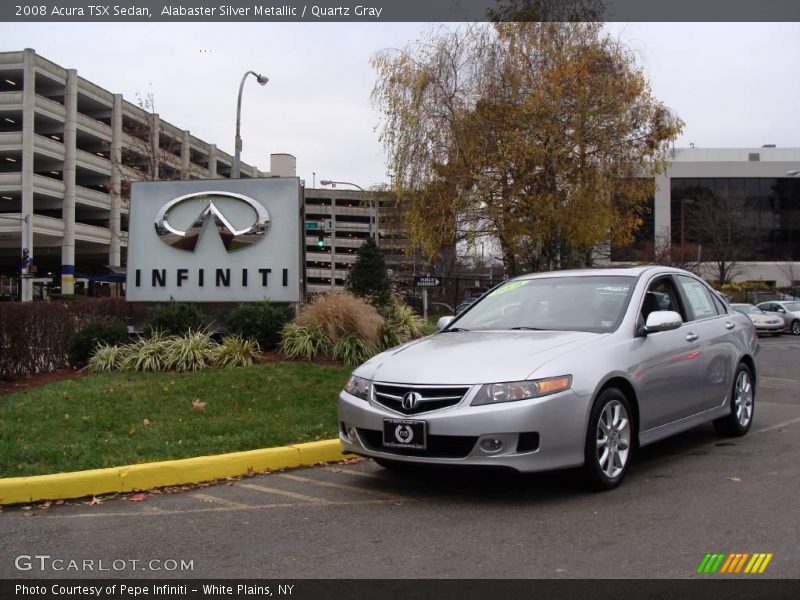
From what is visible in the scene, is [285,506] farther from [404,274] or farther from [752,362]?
[404,274]

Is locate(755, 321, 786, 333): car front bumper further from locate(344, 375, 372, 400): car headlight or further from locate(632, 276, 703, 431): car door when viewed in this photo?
locate(344, 375, 372, 400): car headlight

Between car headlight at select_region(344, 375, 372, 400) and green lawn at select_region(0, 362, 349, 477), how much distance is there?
56.0 inches

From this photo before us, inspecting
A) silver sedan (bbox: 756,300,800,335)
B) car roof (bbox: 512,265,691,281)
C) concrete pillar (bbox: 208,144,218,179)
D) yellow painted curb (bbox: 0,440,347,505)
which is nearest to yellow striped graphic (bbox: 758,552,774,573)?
car roof (bbox: 512,265,691,281)

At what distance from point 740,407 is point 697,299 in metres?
1.18

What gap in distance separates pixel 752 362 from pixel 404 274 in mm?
45185

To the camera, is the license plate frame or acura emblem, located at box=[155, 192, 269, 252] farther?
acura emblem, located at box=[155, 192, 269, 252]

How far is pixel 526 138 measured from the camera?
18641 mm

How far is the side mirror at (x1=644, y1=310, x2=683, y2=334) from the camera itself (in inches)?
228

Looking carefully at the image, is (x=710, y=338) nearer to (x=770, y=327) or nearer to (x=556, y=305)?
(x=556, y=305)

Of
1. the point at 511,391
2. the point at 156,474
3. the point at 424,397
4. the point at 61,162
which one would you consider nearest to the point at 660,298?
the point at 511,391

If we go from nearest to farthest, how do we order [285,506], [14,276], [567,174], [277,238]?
[285,506]
[277,238]
[567,174]
[14,276]
